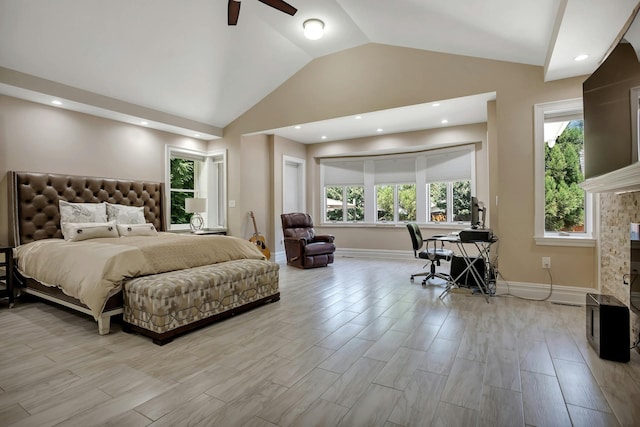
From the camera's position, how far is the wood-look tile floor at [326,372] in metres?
1.69

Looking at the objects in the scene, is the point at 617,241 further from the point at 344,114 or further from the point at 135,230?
the point at 135,230

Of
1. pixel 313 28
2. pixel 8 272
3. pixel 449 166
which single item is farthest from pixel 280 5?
pixel 449 166

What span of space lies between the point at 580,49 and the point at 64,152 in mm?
6233

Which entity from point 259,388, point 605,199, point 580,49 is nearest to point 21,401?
point 259,388

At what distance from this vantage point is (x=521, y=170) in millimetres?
3943

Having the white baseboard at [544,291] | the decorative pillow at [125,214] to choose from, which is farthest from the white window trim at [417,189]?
the decorative pillow at [125,214]

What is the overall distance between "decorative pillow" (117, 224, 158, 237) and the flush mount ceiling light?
3478 millimetres

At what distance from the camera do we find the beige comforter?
279 cm

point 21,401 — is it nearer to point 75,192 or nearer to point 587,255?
point 75,192

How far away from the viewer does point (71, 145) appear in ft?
15.2

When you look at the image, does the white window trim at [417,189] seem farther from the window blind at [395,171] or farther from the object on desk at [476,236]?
the object on desk at [476,236]

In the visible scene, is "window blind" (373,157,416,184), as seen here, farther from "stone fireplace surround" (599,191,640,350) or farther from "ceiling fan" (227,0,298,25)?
"ceiling fan" (227,0,298,25)

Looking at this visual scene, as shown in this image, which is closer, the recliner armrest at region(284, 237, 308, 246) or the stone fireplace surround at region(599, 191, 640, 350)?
the stone fireplace surround at region(599, 191, 640, 350)

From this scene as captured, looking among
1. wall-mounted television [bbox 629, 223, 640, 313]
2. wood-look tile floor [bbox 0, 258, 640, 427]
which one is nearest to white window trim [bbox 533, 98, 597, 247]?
wood-look tile floor [bbox 0, 258, 640, 427]
